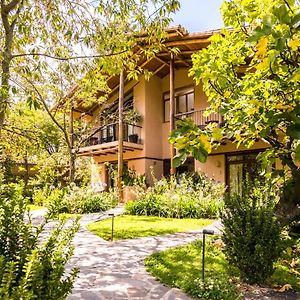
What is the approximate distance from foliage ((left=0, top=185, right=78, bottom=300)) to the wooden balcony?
45.4 ft

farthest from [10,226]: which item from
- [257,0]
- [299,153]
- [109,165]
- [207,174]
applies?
[109,165]

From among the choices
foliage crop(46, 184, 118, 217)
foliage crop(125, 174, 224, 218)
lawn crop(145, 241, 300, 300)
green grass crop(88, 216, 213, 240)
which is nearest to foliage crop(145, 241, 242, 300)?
lawn crop(145, 241, 300, 300)

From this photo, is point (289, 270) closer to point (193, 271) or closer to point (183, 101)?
point (193, 271)

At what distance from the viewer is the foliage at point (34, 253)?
2105 millimetres

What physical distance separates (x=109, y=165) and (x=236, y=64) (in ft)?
50.1

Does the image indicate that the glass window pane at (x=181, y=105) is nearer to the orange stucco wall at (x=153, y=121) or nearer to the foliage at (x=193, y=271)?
the orange stucco wall at (x=153, y=121)

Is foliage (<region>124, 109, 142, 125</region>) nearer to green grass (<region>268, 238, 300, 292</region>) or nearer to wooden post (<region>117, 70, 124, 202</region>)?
wooden post (<region>117, 70, 124, 202</region>)

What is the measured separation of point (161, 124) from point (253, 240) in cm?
1402

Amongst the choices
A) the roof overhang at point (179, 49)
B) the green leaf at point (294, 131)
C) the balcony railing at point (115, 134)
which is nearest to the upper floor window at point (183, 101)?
the roof overhang at point (179, 49)

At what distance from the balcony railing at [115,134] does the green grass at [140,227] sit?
746cm

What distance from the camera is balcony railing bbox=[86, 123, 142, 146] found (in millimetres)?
17406

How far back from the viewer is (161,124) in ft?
59.1

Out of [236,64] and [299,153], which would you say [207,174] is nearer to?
[236,64]

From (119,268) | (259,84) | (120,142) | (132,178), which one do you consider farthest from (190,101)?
(259,84)
